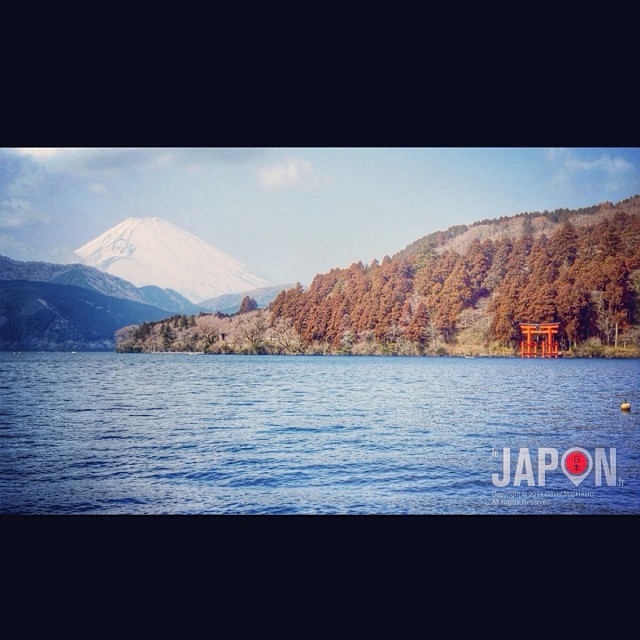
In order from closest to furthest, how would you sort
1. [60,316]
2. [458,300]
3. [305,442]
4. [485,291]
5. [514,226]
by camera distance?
[305,442], [60,316], [485,291], [514,226], [458,300]

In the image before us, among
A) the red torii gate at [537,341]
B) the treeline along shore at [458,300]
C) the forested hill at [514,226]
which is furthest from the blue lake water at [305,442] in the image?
the forested hill at [514,226]

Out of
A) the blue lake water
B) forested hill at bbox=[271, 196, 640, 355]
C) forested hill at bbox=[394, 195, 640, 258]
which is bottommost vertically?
the blue lake water

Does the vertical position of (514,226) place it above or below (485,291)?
above

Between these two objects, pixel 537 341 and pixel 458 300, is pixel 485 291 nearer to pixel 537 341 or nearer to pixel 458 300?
pixel 458 300

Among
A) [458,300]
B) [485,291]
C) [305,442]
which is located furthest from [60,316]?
[485,291]

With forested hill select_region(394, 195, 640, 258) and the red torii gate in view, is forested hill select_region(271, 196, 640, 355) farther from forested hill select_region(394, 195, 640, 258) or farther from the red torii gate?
the red torii gate

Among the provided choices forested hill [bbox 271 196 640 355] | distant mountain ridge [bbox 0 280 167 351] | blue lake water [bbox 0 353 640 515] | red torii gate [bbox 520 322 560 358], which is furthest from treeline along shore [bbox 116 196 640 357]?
blue lake water [bbox 0 353 640 515]

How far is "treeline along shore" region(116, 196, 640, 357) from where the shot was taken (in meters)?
12.4

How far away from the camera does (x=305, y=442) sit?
10.4 metres

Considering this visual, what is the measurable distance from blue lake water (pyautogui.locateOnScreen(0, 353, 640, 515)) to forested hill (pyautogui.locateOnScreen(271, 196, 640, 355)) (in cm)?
141

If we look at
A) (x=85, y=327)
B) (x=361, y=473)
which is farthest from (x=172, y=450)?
(x=85, y=327)

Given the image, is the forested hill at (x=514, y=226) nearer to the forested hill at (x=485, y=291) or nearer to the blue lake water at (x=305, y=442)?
the forested hill at (x=485, y=291)

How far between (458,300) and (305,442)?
20.0 ft
